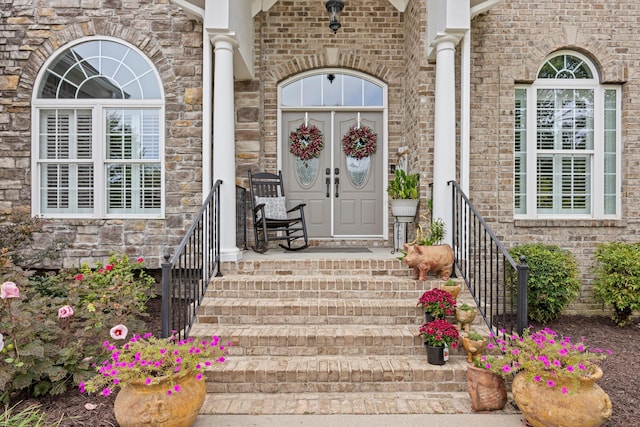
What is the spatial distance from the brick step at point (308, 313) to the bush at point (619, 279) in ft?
8.51

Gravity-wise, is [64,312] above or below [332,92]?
below

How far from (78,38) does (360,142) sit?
369 cm

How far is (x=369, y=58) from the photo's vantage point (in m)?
5.64

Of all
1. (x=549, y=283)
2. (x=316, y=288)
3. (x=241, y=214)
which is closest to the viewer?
(x=316, y=288)

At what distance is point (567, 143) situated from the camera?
17.1 feet

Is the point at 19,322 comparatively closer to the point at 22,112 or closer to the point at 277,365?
the point at 277,365

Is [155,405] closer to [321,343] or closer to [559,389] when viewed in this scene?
[321,343]

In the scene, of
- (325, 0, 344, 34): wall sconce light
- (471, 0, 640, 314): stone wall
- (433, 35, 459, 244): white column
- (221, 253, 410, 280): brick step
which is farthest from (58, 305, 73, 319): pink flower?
(471, 0, 640, 314): stone wall

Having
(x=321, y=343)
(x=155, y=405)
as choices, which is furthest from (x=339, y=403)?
(x=155, y=405)

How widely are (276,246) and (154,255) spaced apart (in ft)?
4.90

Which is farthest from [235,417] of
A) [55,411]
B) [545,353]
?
[545,353]

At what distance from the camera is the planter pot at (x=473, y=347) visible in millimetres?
2918

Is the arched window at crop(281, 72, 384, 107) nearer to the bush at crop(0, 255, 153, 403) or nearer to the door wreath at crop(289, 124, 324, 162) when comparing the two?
the door wreath at crop(289, 124, 324, 162)

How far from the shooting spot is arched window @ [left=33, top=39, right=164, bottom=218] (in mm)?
5039
